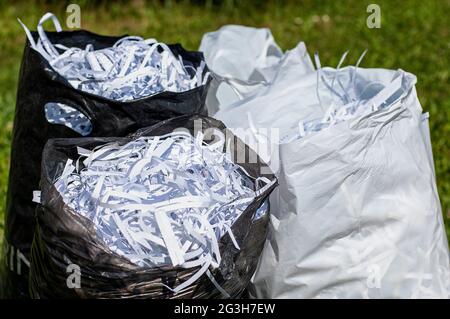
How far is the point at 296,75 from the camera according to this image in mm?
2607

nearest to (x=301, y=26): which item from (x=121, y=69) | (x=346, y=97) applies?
(x=346, y=97)

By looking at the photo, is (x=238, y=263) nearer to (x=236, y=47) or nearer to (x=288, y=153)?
(x=288, y=153)

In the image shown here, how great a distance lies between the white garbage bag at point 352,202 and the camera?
2.16 m

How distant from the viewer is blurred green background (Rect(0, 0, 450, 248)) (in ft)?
15.8

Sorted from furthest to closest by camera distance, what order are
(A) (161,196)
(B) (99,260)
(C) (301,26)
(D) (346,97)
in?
(C) (301,26), (D) (346,97), (A) (161,196), (B) (99,260)

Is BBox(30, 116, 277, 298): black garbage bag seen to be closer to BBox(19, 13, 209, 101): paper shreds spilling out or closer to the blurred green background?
BBox(19, 13, 209, 101): paper shreds spilling out

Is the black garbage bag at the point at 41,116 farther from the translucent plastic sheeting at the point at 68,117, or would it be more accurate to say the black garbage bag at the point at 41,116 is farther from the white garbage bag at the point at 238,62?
the white garbage bag at the point at 238,62

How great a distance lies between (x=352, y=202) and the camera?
2180 millimetres

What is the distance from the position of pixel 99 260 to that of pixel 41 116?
2.22ft

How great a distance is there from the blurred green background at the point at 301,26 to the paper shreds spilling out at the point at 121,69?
2078mm

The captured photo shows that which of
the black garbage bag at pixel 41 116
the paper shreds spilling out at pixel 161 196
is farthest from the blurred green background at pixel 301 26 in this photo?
the paper shreds spilling out at pixel 161 196

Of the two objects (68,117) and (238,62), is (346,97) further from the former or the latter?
(68,117)
